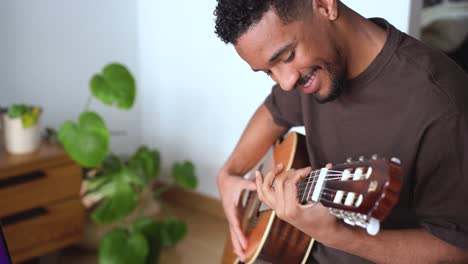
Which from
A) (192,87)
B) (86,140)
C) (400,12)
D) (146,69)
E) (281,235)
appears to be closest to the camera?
(281,235)

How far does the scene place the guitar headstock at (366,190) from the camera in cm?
81

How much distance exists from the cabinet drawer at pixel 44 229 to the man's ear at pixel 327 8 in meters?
1.38

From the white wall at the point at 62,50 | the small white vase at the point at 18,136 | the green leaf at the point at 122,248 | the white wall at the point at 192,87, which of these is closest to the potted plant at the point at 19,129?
the small white vase at the point at 18,136

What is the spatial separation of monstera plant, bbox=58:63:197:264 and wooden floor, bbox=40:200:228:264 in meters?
0.08

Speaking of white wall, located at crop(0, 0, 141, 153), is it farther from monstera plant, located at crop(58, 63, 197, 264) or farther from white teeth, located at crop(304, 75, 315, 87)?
white teeth, located at crop(304, 75, 315, 87)

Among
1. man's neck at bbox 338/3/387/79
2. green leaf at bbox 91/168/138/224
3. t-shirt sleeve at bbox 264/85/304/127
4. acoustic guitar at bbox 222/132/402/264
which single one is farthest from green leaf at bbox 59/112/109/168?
man's neck at bbox 338/3/387/79

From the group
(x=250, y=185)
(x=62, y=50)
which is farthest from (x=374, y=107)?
(x=62, y=50)

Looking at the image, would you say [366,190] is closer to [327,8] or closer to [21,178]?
[327,8]

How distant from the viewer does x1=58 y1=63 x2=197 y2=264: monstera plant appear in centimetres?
199

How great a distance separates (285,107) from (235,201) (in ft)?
0.96

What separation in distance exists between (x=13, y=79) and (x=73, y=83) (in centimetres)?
29

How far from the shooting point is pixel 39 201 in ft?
6.72

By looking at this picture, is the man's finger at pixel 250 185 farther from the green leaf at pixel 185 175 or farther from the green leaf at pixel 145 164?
the green leaf at pixel 145 164

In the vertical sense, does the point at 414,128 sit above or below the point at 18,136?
above
